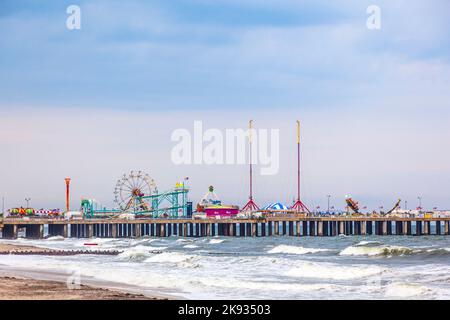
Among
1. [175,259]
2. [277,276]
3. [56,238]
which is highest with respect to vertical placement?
[277,276]

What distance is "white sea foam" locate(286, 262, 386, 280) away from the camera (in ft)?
132

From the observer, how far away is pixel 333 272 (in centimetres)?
4153

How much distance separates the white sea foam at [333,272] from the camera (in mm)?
40156

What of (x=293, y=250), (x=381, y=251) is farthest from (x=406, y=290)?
(x=293, y=250)

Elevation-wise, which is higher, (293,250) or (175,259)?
(175,259)

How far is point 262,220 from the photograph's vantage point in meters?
117

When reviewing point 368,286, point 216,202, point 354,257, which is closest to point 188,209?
point 216,202

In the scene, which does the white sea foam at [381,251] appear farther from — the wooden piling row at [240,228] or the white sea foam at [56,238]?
the white sea foam at [56,238]

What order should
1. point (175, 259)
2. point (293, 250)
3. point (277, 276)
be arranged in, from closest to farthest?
point (277, 276) → point (175, 259) → point (293, 250)

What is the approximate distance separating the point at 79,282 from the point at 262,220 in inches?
3209

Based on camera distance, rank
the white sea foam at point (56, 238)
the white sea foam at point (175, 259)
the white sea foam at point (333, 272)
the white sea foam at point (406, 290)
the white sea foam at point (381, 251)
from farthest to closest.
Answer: the white sea foam at point (56, 238)
the white sea foam at point (381, 251)
the white sea foam at point (175, 259)
the white sea foam at point (333, 272)
the white sea foam at point (406, 290)

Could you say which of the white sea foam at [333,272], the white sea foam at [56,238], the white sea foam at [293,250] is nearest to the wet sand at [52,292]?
the white sea foam at [333,272]

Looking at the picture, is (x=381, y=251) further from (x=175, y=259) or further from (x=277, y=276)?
(x=277, y=276)
